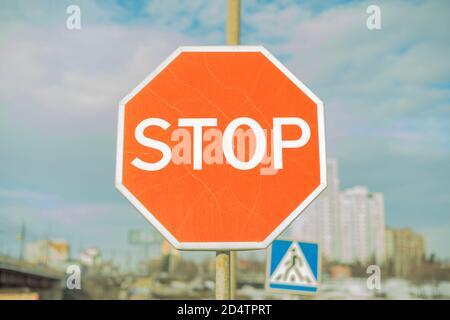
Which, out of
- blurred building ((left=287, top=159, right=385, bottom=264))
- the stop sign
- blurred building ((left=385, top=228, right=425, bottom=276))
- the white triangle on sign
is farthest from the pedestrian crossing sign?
blurred building ((left=287, top=159, right=385, bottom=264))

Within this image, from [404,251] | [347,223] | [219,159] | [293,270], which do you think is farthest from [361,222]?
[219,159]

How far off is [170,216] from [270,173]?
1.53 ft

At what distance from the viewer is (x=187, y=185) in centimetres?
197

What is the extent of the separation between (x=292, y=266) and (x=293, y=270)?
2.7 inches

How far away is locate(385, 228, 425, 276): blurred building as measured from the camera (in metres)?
115

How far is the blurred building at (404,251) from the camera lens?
11494cm

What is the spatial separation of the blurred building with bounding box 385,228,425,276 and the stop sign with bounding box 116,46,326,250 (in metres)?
115

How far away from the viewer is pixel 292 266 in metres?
7.72

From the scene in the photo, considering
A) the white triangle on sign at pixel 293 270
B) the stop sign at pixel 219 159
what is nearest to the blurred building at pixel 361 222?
the white triangle on sign at pixel 293 270

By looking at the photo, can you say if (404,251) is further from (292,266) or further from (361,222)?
(292,266)
